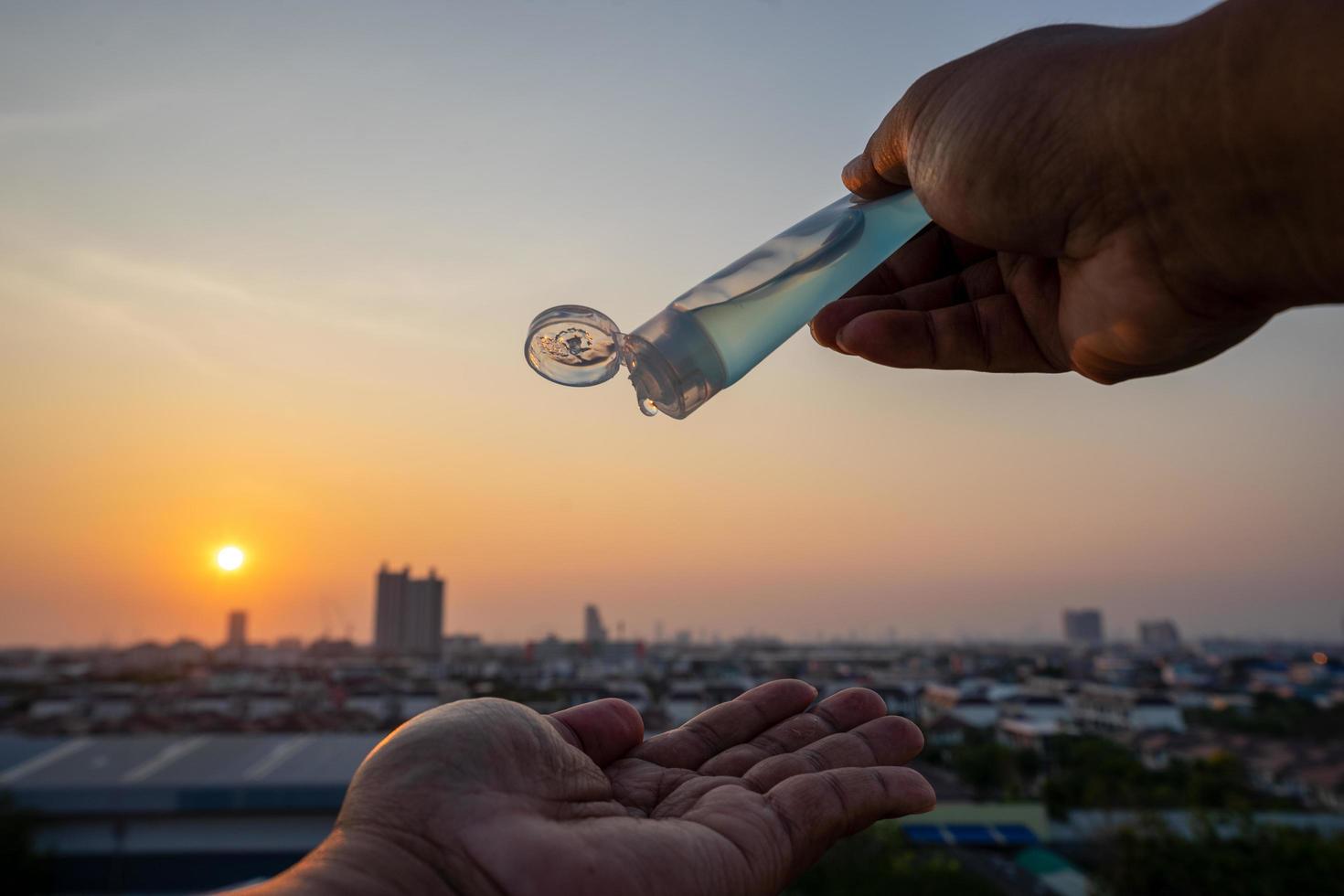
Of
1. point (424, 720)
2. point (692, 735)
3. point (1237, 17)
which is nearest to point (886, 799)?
point (692, 735)

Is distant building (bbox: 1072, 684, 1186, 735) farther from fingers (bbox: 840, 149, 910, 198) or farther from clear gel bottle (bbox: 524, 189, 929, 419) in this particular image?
clear gel bottle (bbox: 524, 189, 929, 419)

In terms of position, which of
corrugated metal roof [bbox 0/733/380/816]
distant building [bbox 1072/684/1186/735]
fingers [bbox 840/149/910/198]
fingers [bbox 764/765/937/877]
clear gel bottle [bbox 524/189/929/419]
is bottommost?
distant building [bbox 1072/684/1186/735]

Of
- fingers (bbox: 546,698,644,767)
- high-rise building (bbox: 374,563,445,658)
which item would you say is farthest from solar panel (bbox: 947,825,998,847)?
high-rise building (bbox: 374,563,445,658)

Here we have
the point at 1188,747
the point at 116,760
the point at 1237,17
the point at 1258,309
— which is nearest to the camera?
the point at 1237,17

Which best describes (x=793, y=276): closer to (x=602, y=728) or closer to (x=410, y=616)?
(x=602, y=728)

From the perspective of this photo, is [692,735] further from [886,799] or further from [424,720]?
[424,720]

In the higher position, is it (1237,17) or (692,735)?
(1237,17)
